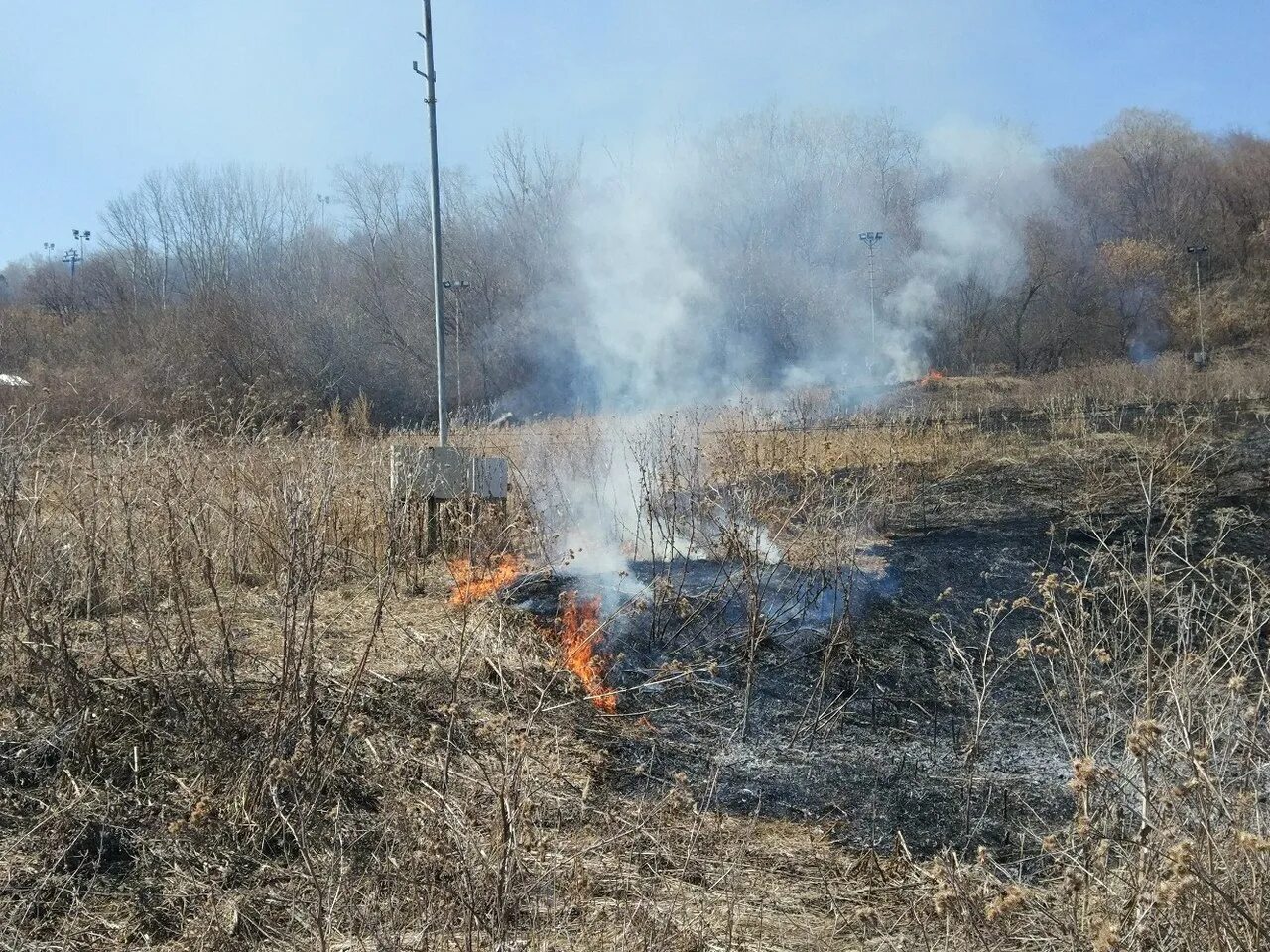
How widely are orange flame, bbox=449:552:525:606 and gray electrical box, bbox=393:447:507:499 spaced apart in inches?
25.2

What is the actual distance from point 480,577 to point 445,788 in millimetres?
3996

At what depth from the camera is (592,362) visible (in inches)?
1019

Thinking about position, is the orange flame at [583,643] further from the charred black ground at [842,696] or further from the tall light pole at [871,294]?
the tall light pole at [871,294]

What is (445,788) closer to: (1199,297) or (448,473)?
(448,473)

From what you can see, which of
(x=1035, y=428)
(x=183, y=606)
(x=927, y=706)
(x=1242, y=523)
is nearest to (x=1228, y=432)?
(x=1035, y=428)

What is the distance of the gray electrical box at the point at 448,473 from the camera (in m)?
7.42

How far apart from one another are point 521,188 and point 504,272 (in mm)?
2935

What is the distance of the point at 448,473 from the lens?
761 centimetres

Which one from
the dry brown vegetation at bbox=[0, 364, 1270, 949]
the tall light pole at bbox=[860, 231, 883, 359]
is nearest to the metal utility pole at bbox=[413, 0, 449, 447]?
the dry brown vegetation at bbox=[0, 364, 1270, 949]

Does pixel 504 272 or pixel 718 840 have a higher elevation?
pixel 504 272

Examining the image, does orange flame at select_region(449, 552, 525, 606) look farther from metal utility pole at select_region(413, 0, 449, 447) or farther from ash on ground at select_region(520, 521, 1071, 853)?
metal utility pole at select_region(413, 0, 449, 447)

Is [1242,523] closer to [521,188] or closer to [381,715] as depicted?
[381,715]

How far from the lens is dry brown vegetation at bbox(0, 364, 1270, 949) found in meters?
2.52

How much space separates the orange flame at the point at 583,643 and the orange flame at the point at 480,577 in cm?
46
